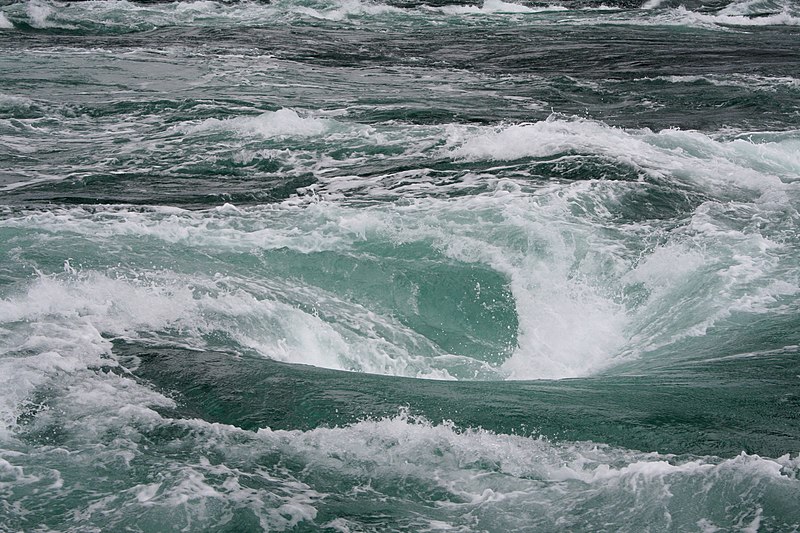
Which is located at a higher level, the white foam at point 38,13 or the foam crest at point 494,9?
the foam crest at point 494,9

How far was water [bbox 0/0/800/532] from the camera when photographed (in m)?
5.08

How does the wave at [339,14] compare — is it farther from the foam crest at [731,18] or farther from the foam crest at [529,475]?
the foam crest at [529,475]

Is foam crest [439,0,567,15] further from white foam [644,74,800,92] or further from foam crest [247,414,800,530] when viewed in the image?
foam crest [247,414,800,530]

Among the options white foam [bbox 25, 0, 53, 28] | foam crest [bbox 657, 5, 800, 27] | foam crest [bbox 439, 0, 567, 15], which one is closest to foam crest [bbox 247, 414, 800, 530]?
foam crest [bbox 657, 5, 800, 27]

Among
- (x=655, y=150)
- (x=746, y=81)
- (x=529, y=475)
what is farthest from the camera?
(x=746, y=81)

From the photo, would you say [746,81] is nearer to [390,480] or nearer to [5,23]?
[390,480]

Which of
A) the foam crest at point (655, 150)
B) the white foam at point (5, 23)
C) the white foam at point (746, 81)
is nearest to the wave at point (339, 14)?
the white foam at point (5, 23)

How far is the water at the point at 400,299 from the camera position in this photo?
5.08 metres

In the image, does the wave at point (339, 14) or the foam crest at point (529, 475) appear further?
the wave at point (339, 14)

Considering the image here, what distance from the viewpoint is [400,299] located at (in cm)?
855

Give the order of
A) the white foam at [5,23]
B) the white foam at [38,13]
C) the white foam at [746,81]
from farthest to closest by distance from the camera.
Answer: the white foam at [38,13] < the white foam at [5,23] < the white foam at [746,81]

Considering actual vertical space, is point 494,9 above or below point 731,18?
above

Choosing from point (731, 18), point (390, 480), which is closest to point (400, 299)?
point (390, 480)

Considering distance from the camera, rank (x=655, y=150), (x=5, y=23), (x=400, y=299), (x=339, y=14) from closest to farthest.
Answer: (x=400, y=299)
(x=655, y=150)
(x=5, y=23)
(x=339, y=14)
